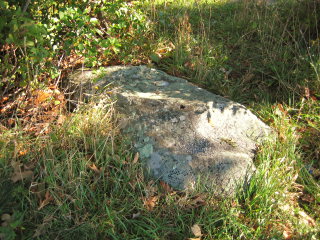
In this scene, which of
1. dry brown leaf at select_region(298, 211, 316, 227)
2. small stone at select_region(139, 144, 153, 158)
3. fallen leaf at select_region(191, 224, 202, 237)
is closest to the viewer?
fallen leaf at select_region(191, 224, 202, 237)

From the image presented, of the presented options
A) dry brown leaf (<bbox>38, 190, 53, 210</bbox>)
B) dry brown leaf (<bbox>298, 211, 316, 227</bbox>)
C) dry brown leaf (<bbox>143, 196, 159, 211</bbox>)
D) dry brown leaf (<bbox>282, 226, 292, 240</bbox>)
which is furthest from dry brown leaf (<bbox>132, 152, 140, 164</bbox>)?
dry brown leaf (<bbox>298, 211, 316, 227</bbox>)

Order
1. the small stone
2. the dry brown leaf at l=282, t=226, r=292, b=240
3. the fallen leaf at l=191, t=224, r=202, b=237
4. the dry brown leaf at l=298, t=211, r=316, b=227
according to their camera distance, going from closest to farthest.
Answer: the fallen leaf at l=191, t=224, r=202, b=237, the dry brown leaf at l=282, t=226, r=292, b=240, the dry brown leaf at l=298, t=211, r=316, b=227, the small stone

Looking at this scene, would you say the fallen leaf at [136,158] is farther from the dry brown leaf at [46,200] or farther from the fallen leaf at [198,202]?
the dry brown leaf at [46,200]

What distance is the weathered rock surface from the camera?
9.64 feet

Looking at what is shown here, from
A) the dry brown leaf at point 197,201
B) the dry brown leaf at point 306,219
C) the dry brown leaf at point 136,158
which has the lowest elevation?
the dry brown leaf at point 306,219

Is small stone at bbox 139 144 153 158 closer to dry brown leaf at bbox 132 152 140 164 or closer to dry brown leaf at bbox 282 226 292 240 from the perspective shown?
dry brown leaf at bbox 132 152 140 164

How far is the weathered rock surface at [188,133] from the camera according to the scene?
2.94m

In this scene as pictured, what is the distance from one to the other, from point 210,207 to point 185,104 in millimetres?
1139

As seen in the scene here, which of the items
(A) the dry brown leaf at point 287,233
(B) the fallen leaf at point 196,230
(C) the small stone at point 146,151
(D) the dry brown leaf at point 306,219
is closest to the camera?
(B) the fallen leaf at point 196,230

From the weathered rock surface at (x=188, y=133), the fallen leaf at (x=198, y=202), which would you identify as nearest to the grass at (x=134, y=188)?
the fallen leaf at (x=198, y=202)

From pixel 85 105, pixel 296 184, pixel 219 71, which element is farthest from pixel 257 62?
pixel 85 105

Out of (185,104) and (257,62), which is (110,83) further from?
(257,62)

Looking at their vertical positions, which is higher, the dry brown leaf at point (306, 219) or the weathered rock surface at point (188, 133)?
the weathered rock surface at point (188, 133)

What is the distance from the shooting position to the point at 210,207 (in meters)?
2.73
